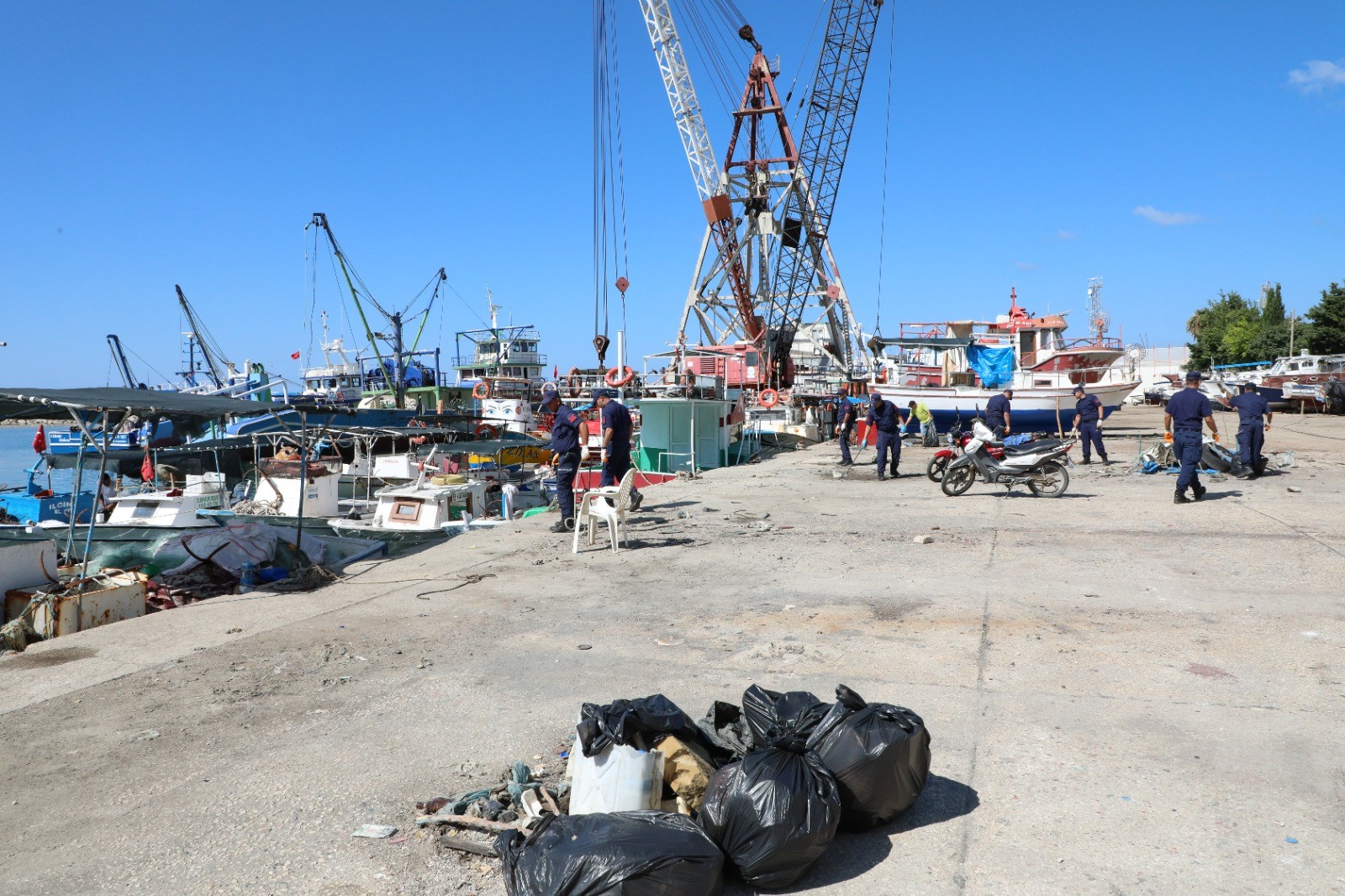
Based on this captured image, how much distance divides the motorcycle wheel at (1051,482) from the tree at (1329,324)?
156ft

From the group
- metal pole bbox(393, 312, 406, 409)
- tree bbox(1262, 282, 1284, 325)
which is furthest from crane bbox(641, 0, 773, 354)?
tree bbox(1262, 282, 1284, 325)

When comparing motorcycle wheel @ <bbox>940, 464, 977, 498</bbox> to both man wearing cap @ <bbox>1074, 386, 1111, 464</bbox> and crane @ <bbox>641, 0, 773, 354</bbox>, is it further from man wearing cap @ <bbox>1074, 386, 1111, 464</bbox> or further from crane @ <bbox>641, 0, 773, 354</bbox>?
crane @ <bbox>641, 0, 773, 354</bbox>

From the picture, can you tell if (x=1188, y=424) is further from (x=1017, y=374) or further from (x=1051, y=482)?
(x=1017, y=374)

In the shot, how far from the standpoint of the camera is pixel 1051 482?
Answer: 44.6 feet

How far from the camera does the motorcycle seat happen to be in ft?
43.9

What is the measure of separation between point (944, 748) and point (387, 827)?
250 cm

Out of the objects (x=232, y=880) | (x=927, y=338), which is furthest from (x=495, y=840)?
(x=927, y=338)

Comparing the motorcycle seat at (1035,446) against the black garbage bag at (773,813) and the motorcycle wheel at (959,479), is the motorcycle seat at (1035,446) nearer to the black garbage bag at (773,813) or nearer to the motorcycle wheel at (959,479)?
the motorcycle wheel at (959,479)

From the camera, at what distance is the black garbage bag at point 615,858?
9.02 ft

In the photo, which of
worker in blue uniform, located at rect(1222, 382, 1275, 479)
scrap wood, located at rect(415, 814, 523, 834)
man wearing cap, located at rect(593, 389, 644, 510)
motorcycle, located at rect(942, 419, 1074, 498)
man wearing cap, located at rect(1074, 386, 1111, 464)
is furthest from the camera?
man wearing cap, located at rect(1074, 386, 1111, 464)

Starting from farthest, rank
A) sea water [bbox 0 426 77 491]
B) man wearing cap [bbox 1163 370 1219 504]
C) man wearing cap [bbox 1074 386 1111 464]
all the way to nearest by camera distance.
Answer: sea water [bbox 0 426 77 491], man wearing cap [bbox 1074 386 1111 464], man wearing cap [bbox 1163 370 1219 504]

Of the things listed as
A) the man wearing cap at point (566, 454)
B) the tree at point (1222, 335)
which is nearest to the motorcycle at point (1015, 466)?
the man wearing cap at point (566, 454)

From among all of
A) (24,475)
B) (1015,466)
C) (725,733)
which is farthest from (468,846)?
(24,475)

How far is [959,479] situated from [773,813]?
1196cm
